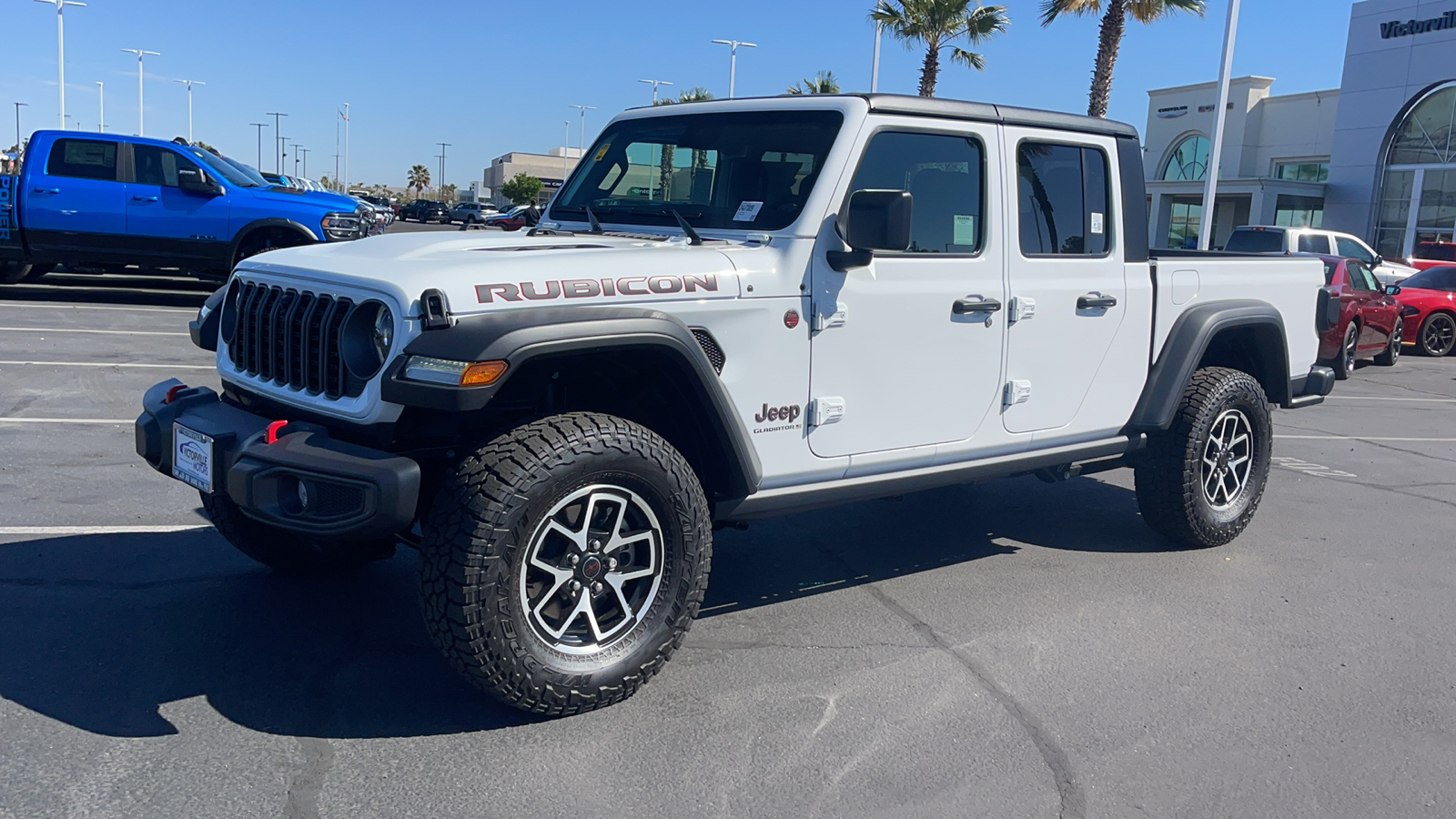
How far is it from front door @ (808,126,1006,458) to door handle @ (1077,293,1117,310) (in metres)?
0.49

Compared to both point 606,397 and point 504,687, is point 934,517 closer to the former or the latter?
point 606,397

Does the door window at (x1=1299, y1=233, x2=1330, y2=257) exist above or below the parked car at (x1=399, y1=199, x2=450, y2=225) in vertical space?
above

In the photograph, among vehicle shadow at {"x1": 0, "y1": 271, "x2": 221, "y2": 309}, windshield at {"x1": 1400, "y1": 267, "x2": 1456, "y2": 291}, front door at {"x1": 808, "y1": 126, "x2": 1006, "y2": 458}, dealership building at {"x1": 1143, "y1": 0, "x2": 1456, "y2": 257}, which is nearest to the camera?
front door at {"x1": 808, "y1": 126, "x2": 1006, "y2": 458}

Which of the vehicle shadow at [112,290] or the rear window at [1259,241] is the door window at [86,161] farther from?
the rear window at [1259,241]

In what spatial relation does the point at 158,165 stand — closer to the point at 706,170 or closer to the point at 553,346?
the point at 706,170

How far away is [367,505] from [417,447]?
49 cm

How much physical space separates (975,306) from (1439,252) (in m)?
24.7

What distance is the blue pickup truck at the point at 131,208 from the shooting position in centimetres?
1335

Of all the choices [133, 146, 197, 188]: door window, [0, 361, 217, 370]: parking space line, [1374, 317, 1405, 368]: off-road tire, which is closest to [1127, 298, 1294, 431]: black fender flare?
[0, 361, 217, 370]: parking space line

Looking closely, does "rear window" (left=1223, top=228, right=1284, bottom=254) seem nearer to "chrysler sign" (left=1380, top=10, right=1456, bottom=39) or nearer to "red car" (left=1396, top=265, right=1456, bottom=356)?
"red car" (left=1396, top=265, right=1456, bottom=356)

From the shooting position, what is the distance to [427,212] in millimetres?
62844

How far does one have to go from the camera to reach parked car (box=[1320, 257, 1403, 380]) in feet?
43.2

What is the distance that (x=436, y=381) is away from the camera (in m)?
3.17

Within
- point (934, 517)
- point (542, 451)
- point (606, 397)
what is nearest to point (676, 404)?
point (606, 397)
